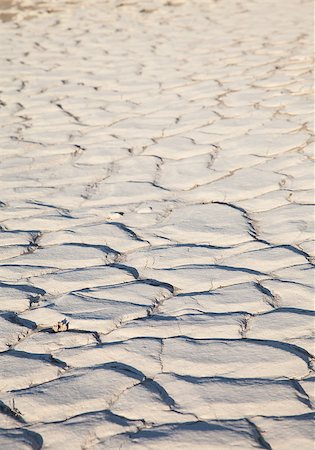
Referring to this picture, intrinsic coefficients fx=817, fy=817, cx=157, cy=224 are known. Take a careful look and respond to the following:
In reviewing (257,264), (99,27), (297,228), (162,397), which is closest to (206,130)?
(297,228)

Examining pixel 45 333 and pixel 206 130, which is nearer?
pixel 45 333

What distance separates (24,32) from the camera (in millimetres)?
6742

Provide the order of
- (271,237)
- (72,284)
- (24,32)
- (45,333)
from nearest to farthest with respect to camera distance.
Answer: (45,333), (72,284), (271,237), (24,32)

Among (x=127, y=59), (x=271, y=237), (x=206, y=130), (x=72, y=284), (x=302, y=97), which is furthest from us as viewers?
(x=127, y=59)

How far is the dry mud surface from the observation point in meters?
1.67

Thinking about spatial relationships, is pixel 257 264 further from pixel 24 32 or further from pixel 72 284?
pixel 24 32

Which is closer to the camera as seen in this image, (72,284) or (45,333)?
(45,333)

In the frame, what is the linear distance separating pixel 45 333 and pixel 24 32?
16.9 feet

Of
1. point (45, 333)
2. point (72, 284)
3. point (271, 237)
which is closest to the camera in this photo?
point (45, 333)

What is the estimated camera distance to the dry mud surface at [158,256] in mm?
1672

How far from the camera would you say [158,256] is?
2441 millimetres

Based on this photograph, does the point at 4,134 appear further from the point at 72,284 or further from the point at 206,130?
the point at 72,284

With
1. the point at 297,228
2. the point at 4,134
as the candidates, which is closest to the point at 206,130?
the point at 4,134

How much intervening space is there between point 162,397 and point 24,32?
5.51 metres
